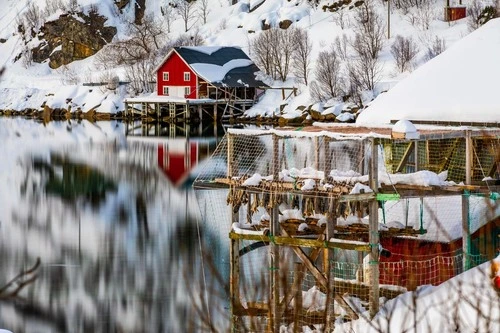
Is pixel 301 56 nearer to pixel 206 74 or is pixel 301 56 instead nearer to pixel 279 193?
pixel 206 74

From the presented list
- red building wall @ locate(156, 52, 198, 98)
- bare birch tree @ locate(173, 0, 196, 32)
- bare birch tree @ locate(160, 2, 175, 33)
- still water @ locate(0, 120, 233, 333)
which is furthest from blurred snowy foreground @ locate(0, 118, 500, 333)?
bare birch tree @ locate(160, 2, 175, 33)

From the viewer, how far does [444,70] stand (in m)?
20.9

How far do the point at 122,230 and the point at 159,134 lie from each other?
32.5 m

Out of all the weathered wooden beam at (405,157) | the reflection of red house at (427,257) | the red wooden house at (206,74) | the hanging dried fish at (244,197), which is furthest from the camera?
the red wooden house at (206,74)

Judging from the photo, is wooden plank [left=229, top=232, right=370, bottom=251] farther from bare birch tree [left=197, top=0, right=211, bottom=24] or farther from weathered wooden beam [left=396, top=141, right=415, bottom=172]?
bare birch tree [left=197, top=0, right=211, bottom=24]

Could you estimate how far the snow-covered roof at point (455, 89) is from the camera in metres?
19.3

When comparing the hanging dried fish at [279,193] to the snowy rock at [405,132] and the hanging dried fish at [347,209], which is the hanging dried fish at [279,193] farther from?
the snowy rock at [405,132]

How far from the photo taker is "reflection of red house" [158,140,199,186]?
38.3 m

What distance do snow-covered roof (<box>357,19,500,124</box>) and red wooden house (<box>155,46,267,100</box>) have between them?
47.7 meters

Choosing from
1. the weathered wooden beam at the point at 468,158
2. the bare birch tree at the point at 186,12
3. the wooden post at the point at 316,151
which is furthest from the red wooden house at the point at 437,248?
the bare birch tree at the point at 186,12

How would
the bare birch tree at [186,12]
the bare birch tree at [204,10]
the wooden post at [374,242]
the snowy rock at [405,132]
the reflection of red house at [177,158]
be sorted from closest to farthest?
the wooden post at [374,242] < the snowy rock at [405,132] < the reflection of red house at [177,158] < the bare birch tree at [204,10] < the bare birch tree at [186,12]

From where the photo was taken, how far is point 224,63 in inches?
2805

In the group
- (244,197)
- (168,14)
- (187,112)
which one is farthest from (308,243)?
(168,14)

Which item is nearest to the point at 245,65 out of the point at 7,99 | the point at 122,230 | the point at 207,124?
the point at 207,124
